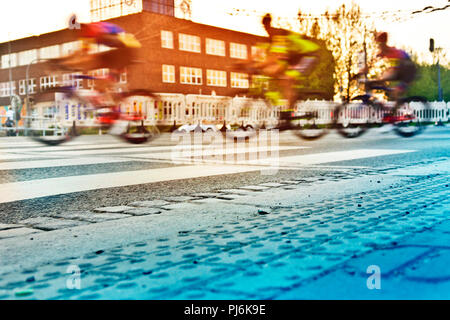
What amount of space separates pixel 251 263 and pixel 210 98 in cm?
264

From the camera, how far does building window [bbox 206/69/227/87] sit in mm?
4340

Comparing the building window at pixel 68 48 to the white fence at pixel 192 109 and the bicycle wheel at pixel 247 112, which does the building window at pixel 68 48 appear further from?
the bicycle wheel at pixel 247 112

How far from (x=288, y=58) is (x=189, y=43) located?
3.19 feet

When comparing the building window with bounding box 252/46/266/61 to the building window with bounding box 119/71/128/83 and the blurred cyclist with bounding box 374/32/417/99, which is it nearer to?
the building window with bounding box 119/71/128/83

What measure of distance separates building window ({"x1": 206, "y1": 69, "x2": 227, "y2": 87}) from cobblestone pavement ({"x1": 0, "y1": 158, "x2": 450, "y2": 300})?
1.31 metres

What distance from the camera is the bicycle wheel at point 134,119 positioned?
5.37 meters

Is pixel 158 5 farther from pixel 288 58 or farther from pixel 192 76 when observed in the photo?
pixel 192 76

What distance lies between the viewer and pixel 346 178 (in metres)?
8.84

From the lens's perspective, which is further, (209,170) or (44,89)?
(209,170)

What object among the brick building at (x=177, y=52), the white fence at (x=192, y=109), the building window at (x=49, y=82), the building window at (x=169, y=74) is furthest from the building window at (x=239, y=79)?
the building window at (x=49, y=82)

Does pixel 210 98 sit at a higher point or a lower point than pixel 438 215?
higher

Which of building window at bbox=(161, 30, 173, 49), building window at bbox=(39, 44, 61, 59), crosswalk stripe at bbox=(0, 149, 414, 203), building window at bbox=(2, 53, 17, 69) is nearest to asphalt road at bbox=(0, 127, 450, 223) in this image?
crosswalk stripe at bbox=(0, 149, 414, 203)
